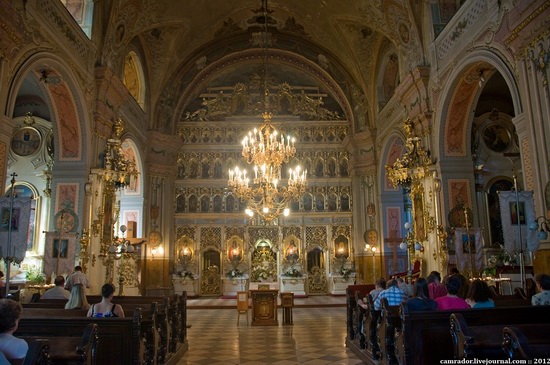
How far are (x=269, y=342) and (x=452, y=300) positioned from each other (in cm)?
465

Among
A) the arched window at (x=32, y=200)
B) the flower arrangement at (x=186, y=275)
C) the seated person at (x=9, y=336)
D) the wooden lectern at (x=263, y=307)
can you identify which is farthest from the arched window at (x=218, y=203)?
the seated person at (x=9, y=336)

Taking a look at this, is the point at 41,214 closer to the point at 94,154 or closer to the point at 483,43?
the point at 94,154

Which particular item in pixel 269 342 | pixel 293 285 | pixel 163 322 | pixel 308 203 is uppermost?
pixel 308 203

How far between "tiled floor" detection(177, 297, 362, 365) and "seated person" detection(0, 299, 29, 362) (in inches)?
180

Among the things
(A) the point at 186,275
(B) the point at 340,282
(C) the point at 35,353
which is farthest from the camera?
(B) the point at 340,282

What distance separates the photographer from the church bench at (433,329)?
4766 millimetres

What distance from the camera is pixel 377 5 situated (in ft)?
45.5

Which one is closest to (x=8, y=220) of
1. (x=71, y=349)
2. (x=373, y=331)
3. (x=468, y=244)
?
(x=71, y=349)

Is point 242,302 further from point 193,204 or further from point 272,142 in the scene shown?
point 193,204

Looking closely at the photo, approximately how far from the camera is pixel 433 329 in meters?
4.86

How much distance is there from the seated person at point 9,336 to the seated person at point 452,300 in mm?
4156

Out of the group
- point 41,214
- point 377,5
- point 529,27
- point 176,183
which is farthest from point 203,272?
point 529,27

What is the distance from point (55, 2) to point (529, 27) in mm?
9423

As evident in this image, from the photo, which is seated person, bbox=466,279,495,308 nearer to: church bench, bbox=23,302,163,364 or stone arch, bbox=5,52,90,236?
church bench, bbox=23,302,163,364
